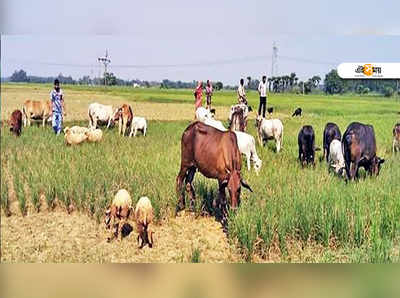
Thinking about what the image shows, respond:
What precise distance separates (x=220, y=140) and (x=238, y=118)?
13.6 inches

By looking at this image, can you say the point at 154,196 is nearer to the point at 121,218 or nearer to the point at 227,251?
the point at 121,218

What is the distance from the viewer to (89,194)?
2781 millimetres

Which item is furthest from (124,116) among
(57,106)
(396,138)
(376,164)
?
(396,138)

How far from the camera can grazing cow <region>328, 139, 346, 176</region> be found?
289 cm

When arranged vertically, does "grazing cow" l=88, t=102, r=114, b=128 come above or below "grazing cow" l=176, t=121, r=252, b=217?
above

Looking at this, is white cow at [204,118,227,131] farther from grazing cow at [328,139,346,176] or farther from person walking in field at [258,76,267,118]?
grazing cow at [328,139,346,176]

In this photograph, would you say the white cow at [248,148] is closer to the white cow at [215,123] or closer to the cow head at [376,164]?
the white cow at [215,123]

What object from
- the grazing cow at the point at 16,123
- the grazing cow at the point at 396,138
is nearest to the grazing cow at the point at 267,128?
the grazing cow at the point at 396,138

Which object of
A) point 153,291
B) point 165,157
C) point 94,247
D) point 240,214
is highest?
point 165,157

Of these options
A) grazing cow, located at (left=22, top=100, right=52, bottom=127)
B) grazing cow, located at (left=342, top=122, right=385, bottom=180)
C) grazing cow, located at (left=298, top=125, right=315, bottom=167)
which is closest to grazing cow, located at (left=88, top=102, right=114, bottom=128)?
grazing cow, located at (left=22, top=100, right=52, bottom=127)

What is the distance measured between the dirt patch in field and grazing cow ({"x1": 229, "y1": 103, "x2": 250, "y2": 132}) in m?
0.61

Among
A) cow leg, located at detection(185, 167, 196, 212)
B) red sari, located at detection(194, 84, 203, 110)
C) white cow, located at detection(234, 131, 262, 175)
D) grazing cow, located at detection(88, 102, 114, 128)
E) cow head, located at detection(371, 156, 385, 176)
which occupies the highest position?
red sari, located at detection(194, 84, 203, 110)

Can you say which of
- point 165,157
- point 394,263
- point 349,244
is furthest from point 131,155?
point 394,263

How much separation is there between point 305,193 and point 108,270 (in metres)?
1.20
